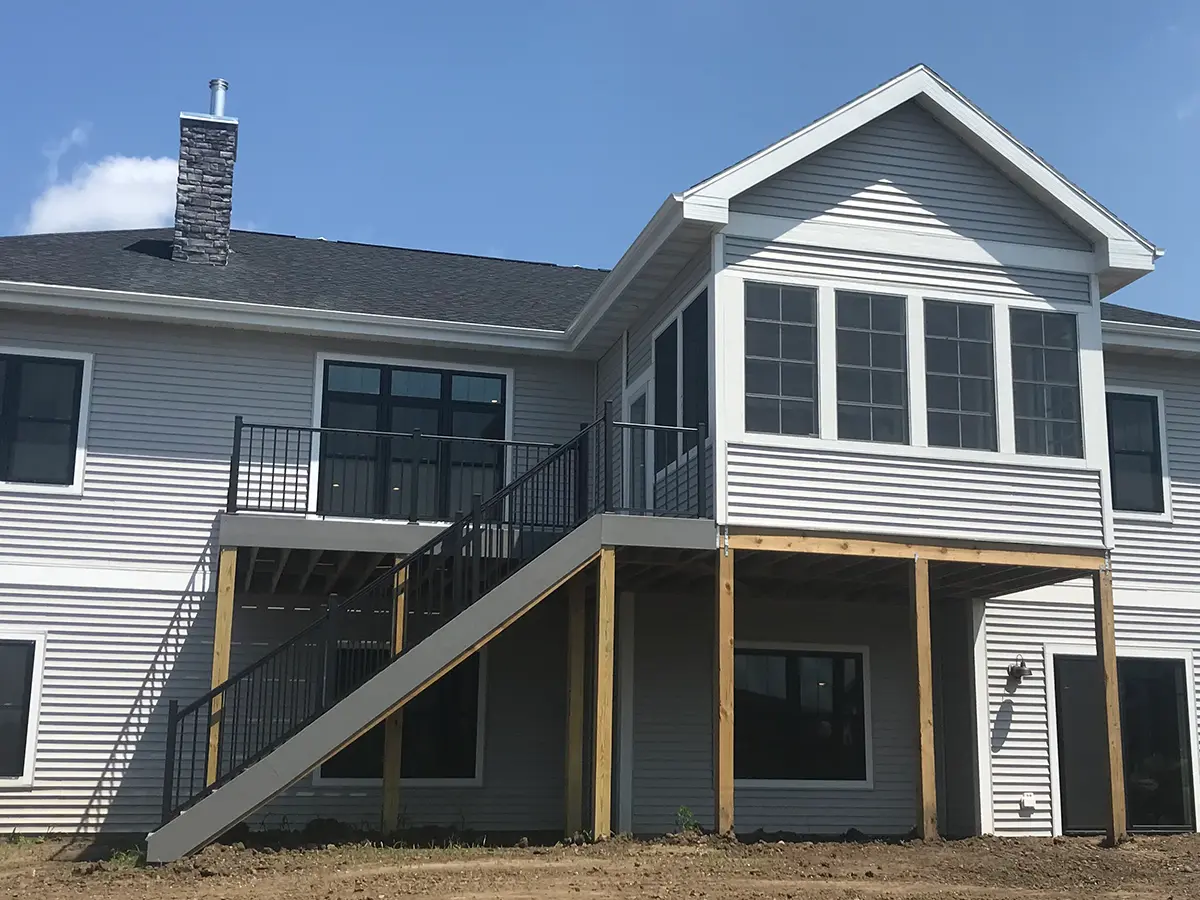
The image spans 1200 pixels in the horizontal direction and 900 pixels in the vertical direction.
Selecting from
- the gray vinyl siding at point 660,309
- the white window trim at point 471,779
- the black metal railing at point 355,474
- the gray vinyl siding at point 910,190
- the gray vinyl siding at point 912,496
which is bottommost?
the white window trim at point 471,779

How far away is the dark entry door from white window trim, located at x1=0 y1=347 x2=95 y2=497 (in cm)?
1117

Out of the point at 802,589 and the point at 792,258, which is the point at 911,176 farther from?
the point at 802,589

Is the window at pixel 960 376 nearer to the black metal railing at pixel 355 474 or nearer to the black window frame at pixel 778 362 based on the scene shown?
the black window frame at pixel 778 362

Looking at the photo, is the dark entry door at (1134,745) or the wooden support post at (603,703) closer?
the wooden support post at (603,703)

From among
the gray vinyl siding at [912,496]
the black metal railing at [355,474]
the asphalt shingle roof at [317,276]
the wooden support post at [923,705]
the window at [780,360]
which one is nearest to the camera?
the wooden support post at [923,705]

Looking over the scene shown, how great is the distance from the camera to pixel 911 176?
1341cm

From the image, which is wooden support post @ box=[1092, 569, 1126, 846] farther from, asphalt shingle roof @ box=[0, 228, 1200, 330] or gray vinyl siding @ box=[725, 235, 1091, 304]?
asphalt shingle roof @ box=[0, 228, 1200, 330]

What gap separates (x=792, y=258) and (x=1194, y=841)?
289 inches

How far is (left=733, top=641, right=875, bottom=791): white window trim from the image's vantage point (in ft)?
48.9

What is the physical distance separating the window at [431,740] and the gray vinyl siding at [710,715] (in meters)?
1.91

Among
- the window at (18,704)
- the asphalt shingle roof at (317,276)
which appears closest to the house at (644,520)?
the window at (18,704)

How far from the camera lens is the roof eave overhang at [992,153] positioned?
12852 mm

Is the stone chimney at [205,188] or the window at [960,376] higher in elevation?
the stone chimney at [205,188]

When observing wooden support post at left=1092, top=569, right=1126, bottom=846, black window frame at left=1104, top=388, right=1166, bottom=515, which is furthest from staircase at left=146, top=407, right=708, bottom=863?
black window frame at left=1104, top=388, right=1166, bottom=515
